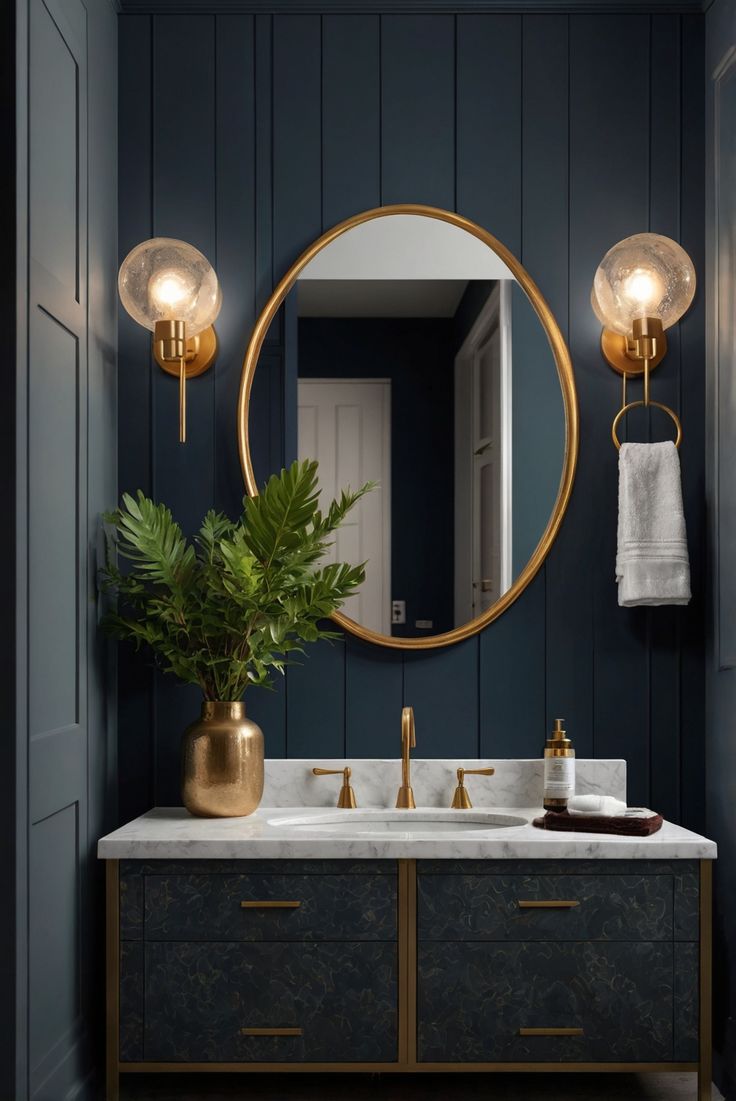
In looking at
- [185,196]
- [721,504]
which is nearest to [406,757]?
[721,504]

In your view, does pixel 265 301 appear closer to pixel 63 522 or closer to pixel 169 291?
pixel 169 291

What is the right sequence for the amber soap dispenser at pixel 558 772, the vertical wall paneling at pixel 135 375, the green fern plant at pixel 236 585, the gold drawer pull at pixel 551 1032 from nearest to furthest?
1. the gold drawer pull at pixel 551 1032
2. the green fern plant at pixel 236 585
3. the amber soap dispenser at pixel 558 772
4. the vertical wall paneling at pixel 135 375

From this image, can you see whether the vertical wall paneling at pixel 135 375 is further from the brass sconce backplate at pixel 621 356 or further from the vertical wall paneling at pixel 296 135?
the brass sconce backplate at pixel 621 356

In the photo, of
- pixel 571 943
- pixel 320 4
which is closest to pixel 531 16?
pixel 320 4

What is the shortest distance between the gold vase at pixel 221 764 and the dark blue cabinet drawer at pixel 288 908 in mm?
195

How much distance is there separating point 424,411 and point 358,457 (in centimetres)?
19

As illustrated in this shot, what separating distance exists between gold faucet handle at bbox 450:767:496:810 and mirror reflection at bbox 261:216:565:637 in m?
0.33

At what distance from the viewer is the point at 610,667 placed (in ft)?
8.29

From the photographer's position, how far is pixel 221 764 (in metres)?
2.24

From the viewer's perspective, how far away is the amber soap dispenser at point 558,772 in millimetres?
2289

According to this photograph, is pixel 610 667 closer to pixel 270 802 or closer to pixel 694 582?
pixel 694 582

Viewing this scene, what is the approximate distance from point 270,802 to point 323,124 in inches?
62.8
